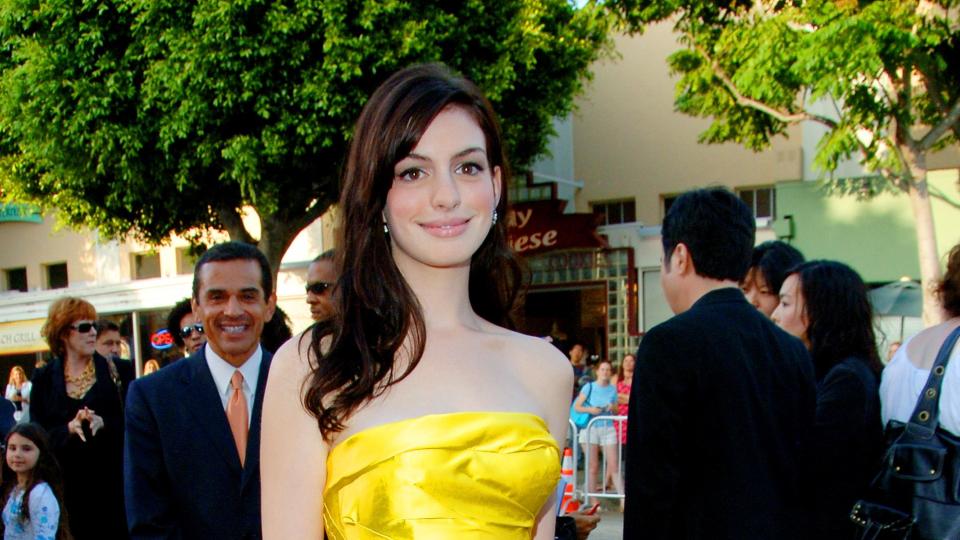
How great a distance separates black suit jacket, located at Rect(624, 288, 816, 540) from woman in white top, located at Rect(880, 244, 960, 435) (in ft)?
1.23

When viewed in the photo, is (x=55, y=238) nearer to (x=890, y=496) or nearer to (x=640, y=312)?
(x=640, y=312)

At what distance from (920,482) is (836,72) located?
9256 mm

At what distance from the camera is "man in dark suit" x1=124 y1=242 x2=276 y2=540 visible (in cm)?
308

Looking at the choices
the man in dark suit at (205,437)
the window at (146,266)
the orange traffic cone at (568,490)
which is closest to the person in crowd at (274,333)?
the man in dark suit at (205,437)

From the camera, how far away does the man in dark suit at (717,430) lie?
9.90ft

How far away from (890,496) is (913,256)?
1383 cm

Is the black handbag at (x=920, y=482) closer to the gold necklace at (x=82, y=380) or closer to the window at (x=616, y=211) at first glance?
the gold necklace at (x=82, y=380)

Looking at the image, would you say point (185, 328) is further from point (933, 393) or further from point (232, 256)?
point (933, 393)

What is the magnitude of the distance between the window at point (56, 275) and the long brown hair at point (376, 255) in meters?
23.5

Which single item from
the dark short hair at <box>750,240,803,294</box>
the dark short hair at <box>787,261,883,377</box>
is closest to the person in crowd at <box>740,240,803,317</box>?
the dark short hair at <box>750,240,803,294</box>

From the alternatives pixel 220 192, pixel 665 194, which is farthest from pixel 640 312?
pixel 220 192

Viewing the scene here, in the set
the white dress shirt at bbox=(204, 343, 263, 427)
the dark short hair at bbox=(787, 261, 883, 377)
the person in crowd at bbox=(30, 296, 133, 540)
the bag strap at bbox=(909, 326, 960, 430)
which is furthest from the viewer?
the person in crowd at bbox=(30, 296, 133, 540)

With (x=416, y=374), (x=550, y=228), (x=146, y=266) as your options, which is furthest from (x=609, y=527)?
(x=146, y=266)

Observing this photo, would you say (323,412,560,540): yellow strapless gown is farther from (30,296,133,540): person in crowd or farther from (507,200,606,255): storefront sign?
(507,200,606,255): storefront sign
